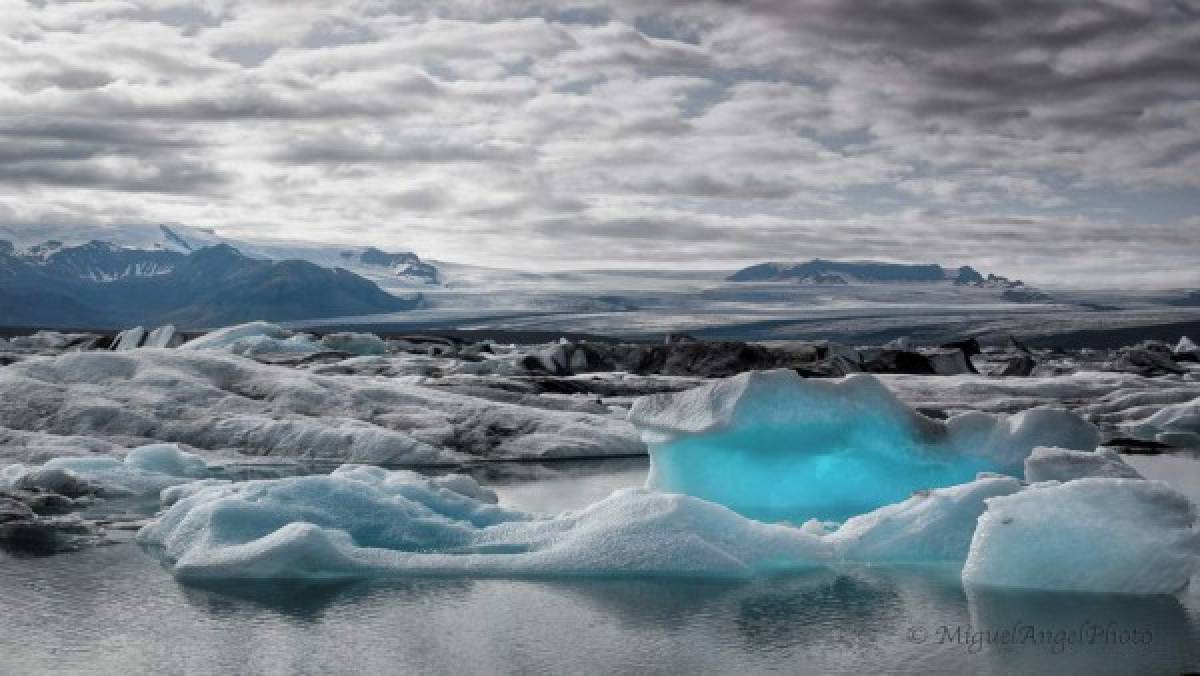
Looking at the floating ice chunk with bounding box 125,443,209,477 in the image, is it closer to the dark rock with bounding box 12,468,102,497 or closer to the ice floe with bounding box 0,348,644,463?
the dark rock with bounding box 12,468,102,497

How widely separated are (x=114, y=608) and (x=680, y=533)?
452 centimetres

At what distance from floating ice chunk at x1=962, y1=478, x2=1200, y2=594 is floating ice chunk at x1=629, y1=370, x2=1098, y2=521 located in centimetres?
413

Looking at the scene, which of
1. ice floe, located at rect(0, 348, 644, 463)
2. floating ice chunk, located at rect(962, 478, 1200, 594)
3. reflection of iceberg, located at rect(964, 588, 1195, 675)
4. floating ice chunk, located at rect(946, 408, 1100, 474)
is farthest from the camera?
ice floe, located at rect(0, 348, 644, 463)

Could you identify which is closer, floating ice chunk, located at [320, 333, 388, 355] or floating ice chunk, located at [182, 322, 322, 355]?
floating ice chunk, located at [182, 322, 322, 355]

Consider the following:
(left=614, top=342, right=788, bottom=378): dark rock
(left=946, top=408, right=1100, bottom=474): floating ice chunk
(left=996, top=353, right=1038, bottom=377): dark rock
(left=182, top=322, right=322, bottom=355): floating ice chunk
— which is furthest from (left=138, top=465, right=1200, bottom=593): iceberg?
(left=996, top=353, right=1038, bottom=377): dark rock

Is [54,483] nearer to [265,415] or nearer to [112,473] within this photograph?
[112,473]

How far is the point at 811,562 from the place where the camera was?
10.2 m

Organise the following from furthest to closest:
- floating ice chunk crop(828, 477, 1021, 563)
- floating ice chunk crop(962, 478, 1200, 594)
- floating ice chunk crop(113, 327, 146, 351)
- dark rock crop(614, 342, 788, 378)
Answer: floating ice chunk crop(113, 327, 146, 351) → dark rock crop(614, 342, 788, 378) → floating ice chunk crop(828, 477, 1021, 563) → floating ice chunk crop(962, 478, 1200, 594)

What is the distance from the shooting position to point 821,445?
541 inches

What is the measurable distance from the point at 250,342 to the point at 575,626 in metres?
35.3

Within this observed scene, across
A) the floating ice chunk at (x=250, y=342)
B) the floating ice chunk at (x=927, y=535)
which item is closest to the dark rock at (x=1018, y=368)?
the floating ice chunk at (x=250, y=342)

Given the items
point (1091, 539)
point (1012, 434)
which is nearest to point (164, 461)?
point (1012, 434)

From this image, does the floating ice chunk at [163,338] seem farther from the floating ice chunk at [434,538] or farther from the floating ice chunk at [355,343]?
the floating ice chunk at [434,538]

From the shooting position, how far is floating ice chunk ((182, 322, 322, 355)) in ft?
131
